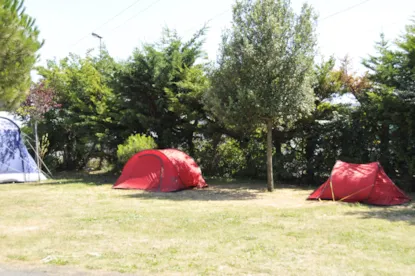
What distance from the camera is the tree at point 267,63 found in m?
11.9

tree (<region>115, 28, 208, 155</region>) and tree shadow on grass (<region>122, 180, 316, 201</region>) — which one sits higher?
tree (<region>115, 28, 208, 155</region>)

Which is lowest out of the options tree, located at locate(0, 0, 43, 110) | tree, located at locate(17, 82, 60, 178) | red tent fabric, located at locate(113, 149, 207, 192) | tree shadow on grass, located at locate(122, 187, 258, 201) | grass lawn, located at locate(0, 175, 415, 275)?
grass lawn, located at locate(0, 175, 415, 275)

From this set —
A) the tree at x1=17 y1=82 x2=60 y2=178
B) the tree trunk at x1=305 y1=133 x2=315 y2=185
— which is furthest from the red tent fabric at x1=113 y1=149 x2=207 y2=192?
the tree at x1=17 y1=82 x2=60 y2=178

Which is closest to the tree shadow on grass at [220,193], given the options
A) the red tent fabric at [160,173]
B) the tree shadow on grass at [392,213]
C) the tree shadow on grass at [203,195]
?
the tree shadow on grass at [203,195]

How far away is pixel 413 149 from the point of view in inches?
460

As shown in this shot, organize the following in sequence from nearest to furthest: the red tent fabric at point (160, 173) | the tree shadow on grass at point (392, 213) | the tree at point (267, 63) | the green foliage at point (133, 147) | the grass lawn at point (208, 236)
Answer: the grass lawn at point (208, 236)
the tree shadow on grass at point (392, 213)
the tree at point (267, 63)
the red tent fabric at point (160, 173)
the green foliage at point (133, 147)

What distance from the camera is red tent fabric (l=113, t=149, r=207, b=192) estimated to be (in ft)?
42.2

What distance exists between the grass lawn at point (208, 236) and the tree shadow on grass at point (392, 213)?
0.07 ft

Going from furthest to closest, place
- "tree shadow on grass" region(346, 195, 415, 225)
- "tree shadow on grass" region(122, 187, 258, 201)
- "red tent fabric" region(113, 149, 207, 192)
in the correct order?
"red tent fabric" region(113, 149, 207, 192), "tree shadow on grass" region(122, 187, 258, 201), "tree shadow on grass" region(346, 195, 415, 225)

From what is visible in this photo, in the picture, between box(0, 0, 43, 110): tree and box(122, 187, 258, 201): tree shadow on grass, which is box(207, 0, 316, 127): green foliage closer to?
box(122, 187, 258, 201): tree shadow on grass

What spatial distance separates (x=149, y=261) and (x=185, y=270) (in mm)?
613

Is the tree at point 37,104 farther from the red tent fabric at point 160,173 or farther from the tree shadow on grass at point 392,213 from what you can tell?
the tree shadow on grass at point 392,213

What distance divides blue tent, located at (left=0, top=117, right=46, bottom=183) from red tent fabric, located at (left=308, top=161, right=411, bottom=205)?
11.9 metres

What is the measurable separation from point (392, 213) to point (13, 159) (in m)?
14.1
